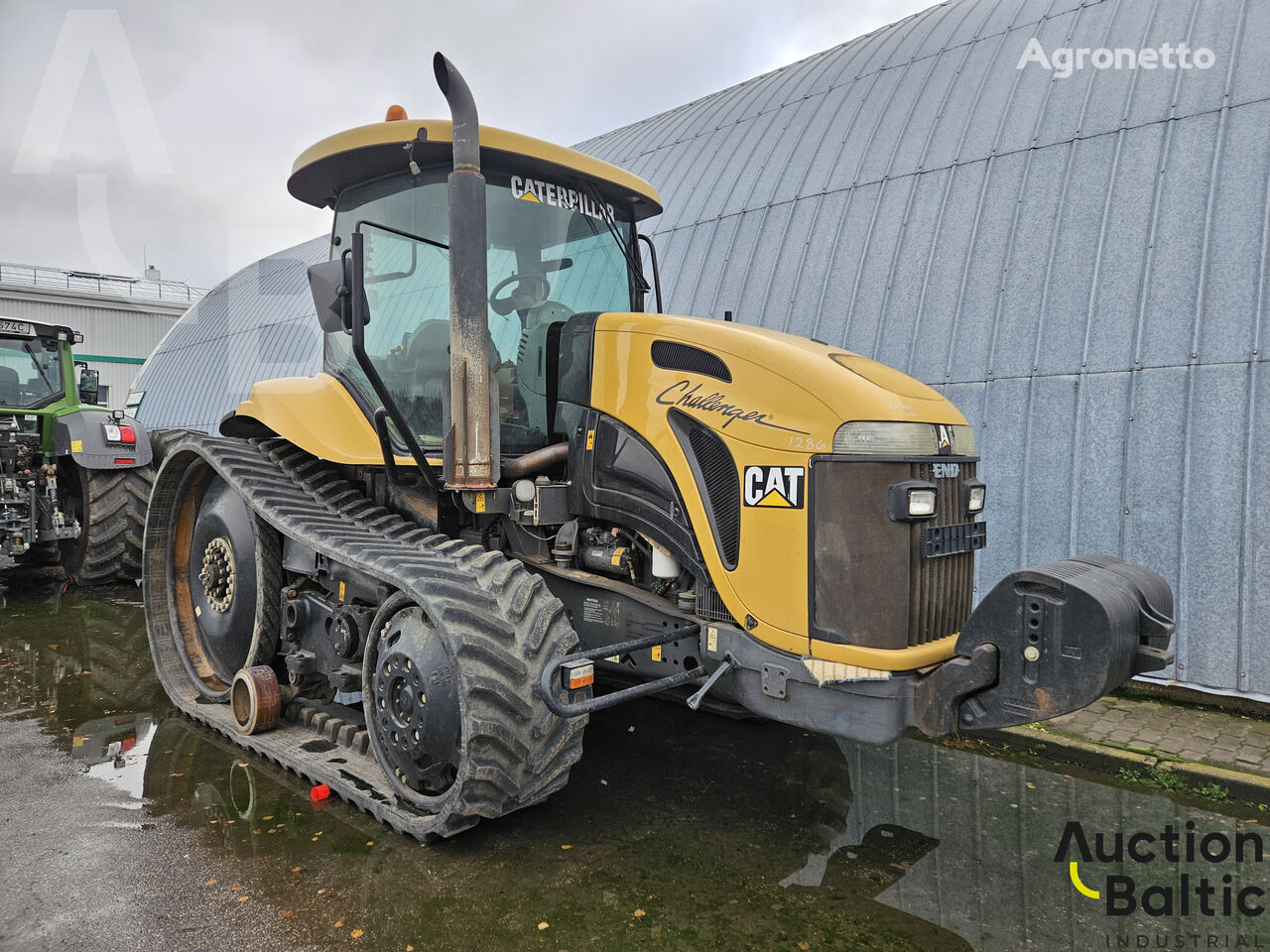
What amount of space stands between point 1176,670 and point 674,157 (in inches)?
321

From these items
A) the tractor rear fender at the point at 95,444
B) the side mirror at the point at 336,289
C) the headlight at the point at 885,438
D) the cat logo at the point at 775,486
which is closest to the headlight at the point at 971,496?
the headlight at the point at 885,438

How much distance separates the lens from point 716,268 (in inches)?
352

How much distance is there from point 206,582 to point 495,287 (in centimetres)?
285

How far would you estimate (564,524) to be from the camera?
160 inches

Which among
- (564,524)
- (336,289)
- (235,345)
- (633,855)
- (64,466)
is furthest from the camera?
(235,345)

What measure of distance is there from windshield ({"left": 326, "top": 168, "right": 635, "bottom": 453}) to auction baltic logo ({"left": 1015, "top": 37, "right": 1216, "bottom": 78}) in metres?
5.13

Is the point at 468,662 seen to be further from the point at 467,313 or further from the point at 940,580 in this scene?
the point at 940,580

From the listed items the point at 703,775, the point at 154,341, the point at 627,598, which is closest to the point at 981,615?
the point at 627,598

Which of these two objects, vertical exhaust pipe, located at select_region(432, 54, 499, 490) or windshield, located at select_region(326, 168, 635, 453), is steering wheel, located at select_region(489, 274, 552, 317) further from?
vertical exhaust pipe, located at select_region(432, 54, 499, 490)

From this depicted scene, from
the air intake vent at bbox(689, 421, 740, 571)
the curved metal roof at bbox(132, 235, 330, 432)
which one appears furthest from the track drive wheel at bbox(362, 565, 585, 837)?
the curved metal roof at bbox(132, 235, 330, 432)

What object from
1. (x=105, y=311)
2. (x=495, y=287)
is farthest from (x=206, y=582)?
(x=105, y=311)

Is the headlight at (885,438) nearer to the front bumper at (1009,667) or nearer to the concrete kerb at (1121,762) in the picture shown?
the front bumper at (1009,667)

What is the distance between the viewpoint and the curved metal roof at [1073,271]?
17.8ft

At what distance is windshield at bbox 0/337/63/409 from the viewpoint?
29.8 feet
